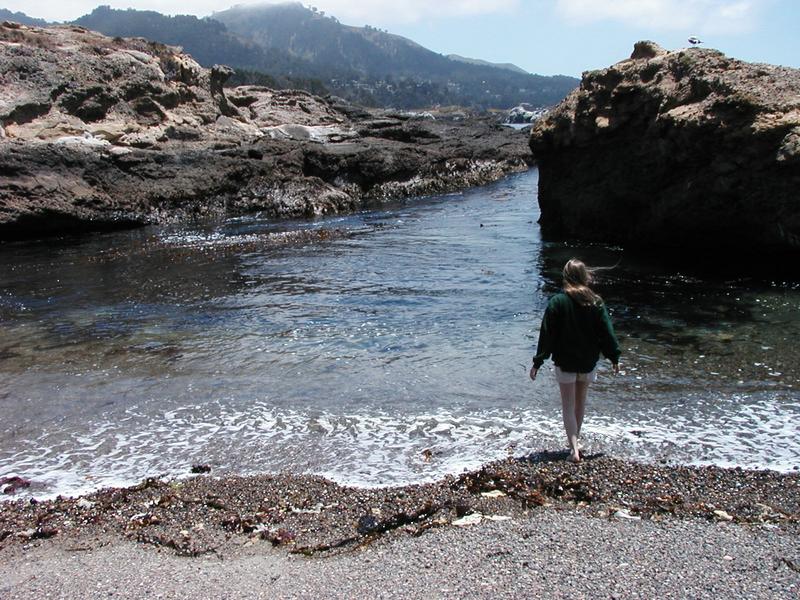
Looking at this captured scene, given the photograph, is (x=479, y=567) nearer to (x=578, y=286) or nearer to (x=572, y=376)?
(x=572, y=376)

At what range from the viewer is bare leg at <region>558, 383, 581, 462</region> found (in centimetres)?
616

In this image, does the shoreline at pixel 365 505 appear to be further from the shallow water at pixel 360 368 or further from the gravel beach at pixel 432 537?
the shallow water at pixel 360 368

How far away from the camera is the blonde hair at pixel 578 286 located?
6094mm

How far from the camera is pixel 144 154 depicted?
23766mm

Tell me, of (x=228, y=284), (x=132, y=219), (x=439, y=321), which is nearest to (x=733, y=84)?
(x=439, y=321)

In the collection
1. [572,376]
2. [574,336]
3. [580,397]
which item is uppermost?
[574,336]

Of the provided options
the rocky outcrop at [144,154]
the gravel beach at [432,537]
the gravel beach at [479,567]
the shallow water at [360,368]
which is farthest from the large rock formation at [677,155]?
the rocky outcrop at [144,154]

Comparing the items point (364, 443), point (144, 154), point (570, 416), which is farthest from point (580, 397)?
point (144, 154)

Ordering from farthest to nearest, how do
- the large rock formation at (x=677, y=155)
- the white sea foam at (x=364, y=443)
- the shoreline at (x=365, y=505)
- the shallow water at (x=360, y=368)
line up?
1. the large rock formation at (x=677, y=155)
2. the shallow water at (x=360, y=368)
3. the white sea foam at (x=364, y=443)
4. the shoreline at (x=365, y=505)

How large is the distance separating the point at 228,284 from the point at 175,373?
5.48 meters

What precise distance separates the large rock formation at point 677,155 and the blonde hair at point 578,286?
317 inches

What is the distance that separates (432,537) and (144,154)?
Result: 21980 millimetres

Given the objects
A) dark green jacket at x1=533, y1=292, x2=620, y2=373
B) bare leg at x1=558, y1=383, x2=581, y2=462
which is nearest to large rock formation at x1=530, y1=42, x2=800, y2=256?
dark green jacket at x1=533, y1=292, x2=620, y2=373

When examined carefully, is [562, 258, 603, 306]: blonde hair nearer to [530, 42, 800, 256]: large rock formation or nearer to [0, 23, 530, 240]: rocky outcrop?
[530, 42, 800, 256]: large rock formation
